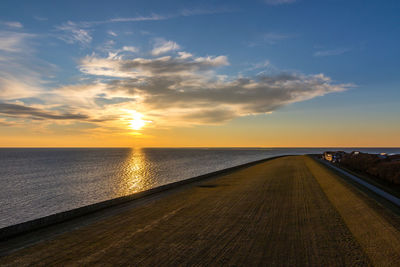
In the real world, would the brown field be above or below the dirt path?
below

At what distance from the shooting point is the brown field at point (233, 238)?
8109mm

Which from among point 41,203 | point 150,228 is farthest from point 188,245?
point 41,203

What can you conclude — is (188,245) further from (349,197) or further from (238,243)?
(349,197)

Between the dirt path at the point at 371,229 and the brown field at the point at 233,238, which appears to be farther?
the dirt path at the point at 371,229

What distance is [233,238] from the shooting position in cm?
1006

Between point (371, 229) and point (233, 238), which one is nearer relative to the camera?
point (233, 238)

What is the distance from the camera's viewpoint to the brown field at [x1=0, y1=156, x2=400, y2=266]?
811 centimetres

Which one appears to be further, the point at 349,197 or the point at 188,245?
the point at 349,197

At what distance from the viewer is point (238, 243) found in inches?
373

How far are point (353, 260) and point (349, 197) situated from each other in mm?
11120

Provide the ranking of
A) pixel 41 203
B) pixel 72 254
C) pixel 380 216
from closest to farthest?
pixel 72 254 → pixel 380 216 → pixel 41 203

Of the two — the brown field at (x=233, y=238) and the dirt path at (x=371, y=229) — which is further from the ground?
the dirt path at (x=371, y=229)

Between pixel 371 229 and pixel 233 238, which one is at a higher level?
pixel 371 229

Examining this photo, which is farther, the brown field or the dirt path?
the dirt path
